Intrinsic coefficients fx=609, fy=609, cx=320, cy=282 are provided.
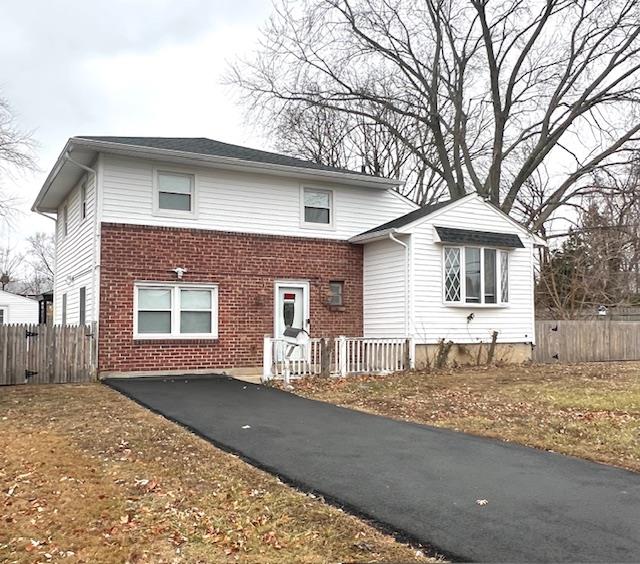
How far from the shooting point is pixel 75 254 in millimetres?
15914

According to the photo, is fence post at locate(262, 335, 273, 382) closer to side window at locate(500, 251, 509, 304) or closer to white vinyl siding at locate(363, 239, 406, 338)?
white vinyl siding at locate(363, 239, 406, 338)

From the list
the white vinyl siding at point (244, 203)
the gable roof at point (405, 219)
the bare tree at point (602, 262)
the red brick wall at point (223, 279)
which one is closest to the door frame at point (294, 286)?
the red brick wall at point (223, 279)

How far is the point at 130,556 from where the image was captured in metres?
3.77

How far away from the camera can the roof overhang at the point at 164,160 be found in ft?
42.8

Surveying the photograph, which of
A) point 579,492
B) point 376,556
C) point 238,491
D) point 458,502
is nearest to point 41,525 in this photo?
point 238,491

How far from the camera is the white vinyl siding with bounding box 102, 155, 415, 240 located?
13523 millimetres

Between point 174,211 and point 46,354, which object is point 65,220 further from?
point 46,354

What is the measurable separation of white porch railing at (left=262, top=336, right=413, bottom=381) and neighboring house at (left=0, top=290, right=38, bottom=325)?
25.2 metres

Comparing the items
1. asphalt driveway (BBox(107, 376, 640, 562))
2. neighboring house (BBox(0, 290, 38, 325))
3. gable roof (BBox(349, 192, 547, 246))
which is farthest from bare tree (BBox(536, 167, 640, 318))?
neighboring house (BBox(0, 290, 38, 325))

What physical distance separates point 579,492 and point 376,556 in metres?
2.23

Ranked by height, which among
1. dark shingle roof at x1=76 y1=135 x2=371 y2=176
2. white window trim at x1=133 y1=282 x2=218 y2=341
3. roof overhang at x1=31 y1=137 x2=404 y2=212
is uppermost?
dark shingle roof at x1=76 y1=135 x2=371 y2=176

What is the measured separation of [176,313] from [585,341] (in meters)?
12.6

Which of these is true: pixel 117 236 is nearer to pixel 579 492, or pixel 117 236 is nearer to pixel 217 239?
pixel 217 239

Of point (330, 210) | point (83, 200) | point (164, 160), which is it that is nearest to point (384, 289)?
point (330, 210)
